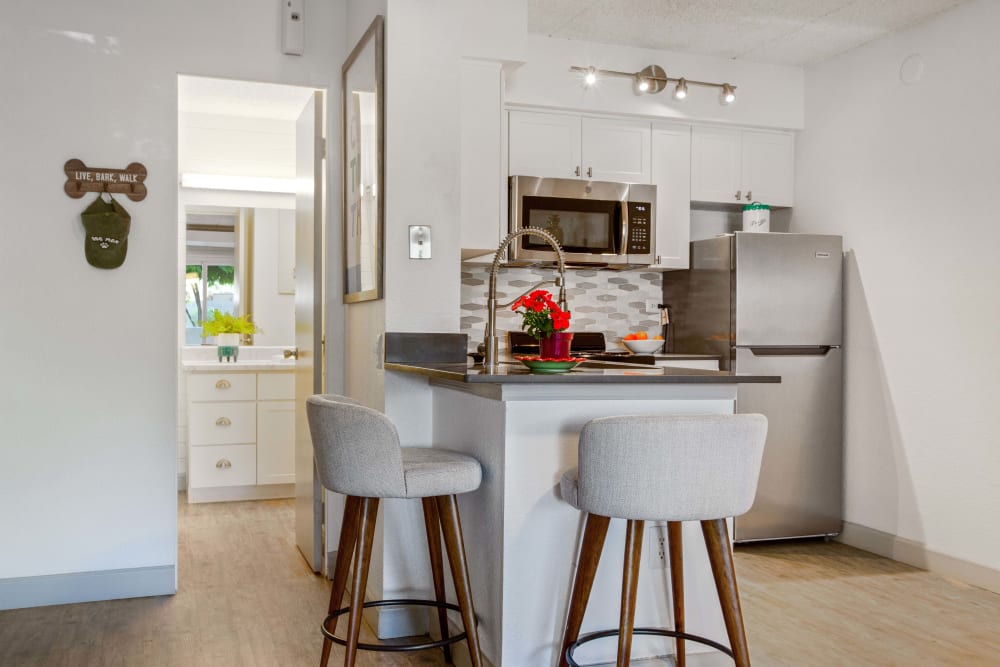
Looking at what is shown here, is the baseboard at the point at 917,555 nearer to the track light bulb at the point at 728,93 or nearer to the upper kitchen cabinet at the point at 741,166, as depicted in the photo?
the upper kitchen cabinet at the point at 741,166

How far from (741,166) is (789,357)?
1.13 meters

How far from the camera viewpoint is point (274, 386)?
524cm

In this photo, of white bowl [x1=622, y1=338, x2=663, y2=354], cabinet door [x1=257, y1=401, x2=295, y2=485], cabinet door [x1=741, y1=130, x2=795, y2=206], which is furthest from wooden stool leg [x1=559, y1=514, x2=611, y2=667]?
cabinet door [x1=257, y1=401, x2=295, y2=485]

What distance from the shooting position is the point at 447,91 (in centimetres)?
304

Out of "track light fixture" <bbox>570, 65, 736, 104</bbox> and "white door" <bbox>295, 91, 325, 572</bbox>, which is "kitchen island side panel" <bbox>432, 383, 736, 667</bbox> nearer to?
"white door" <bbox>295, 91, 325, 572</bbox>

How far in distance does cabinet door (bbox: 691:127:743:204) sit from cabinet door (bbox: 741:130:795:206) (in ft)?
0.18

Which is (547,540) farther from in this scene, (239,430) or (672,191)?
(239,430)

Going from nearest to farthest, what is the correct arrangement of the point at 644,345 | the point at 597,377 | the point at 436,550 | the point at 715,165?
1. the point at 597,377
2. the point at 436,550
3. the point at 644,345
4. the point at 715,165

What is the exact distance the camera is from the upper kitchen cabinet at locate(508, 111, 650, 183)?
4441mm

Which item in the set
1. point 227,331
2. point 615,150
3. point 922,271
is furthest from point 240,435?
point 922,271

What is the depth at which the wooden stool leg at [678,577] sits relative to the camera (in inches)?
95.3

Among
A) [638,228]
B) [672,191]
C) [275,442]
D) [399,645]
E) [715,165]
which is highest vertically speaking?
[715,165]

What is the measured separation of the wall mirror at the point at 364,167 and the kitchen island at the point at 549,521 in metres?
0.73

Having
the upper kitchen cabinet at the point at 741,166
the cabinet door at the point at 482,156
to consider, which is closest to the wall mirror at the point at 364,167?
the cabinet door at the point at 482,156
